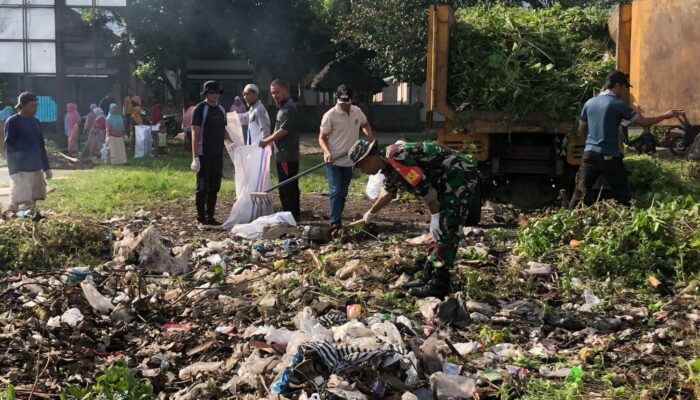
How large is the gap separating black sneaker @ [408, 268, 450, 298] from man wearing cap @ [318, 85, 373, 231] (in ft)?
8.60

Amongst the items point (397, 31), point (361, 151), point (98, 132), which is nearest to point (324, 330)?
point (361, 151)

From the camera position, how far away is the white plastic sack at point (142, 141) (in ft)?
66.3

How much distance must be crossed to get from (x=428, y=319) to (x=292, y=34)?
943 inches

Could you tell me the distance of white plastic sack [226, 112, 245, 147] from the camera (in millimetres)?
9938

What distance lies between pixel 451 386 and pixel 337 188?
14.7 ft

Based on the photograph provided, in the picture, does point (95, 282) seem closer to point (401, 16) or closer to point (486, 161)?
point (486, 161)

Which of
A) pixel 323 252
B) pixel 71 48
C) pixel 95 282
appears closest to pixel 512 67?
pixel 323 252

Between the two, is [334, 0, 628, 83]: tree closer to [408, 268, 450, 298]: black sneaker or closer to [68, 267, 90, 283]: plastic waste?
[408, 268, 450, 298]: black sneaker

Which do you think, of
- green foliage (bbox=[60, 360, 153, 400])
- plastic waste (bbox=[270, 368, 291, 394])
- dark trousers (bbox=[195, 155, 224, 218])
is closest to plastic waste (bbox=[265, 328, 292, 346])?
plastic waste (bbox=[270, 368, 291, 394])

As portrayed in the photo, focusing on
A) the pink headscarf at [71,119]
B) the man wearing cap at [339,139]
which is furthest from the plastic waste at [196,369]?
the pink headscarf at [71,119]

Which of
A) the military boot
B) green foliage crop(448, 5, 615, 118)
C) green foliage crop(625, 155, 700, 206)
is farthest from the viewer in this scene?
green foliage crop(448, 5, 615, 118)

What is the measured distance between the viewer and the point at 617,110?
24.9 feet

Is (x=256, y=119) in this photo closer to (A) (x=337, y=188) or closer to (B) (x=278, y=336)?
(A) (x=337, y=188)

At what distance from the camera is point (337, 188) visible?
8453 millimetres
